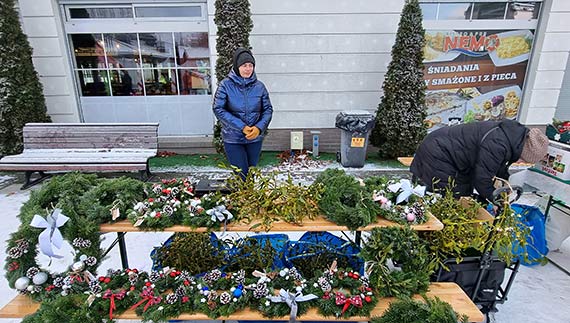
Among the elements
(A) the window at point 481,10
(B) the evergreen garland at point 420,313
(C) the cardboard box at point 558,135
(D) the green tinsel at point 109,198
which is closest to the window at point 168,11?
(A) the window at point 481,10

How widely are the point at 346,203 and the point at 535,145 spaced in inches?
64.9

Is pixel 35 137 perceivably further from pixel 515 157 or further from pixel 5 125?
pixel 515 157

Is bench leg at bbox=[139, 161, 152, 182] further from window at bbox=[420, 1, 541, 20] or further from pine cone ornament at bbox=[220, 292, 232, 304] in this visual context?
window at bbox=[420, 1, 541, 20]

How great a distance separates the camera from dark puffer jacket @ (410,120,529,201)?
2434 mm

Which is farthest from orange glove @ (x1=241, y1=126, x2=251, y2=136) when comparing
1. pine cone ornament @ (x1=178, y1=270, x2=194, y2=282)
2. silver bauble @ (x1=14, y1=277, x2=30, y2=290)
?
silver bauble @ (x1=14, y1=277, x2=30, y2=290)

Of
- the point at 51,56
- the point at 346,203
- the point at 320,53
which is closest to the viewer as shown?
the point at 346,203

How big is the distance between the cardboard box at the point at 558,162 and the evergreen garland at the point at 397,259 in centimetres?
183

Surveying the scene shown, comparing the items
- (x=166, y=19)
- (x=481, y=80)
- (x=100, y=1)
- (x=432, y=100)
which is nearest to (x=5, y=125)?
(x=100, y=1)

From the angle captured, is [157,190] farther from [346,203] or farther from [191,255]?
[346,203]

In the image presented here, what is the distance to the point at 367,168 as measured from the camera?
5.82 m

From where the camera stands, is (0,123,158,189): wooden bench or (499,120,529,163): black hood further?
(0,123,158,189): wooden bench

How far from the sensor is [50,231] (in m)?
1.71

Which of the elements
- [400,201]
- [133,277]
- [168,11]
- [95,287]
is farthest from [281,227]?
[168,11]

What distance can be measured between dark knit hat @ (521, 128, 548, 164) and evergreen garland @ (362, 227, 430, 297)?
1.35 m
